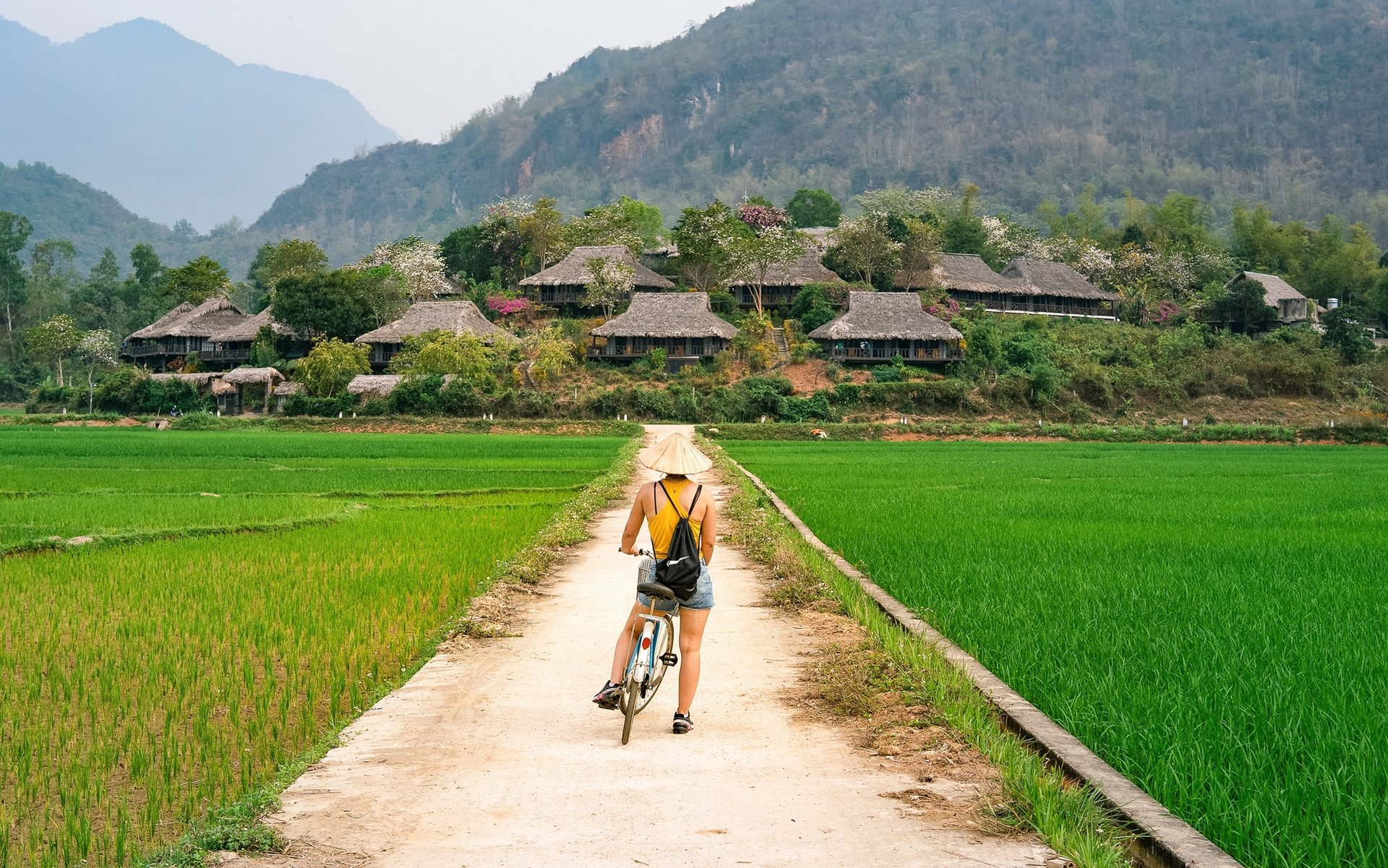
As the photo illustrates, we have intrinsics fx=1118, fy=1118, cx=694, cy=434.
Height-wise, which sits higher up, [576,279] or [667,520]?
[576,279]

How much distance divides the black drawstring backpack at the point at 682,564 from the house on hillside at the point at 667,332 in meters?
43.6

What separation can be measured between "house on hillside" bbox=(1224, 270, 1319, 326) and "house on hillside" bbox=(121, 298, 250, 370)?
2092 inches

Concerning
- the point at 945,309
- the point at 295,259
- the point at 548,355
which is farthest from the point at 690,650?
the point at 295,259

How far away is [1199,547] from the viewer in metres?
11.8

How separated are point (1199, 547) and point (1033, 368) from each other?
3591cm

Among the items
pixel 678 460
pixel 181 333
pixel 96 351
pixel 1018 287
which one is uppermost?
pixel 1018 287

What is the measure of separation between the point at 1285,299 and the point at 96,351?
65.4 m

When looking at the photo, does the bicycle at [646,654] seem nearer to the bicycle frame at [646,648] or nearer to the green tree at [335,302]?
the bicycle frame at [646,648]

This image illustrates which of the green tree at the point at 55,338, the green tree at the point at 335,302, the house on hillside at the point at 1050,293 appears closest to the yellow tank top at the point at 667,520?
the green tree at the point at 335,302

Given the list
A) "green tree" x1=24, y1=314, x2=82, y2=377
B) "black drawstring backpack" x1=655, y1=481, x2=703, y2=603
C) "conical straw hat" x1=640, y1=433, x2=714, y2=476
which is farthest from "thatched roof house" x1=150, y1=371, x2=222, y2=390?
"black drawstring backpack" x1=655, y1=481, x2=703, y2=603

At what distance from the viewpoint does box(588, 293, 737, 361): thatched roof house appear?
1946 inches

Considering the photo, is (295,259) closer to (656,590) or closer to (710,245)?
(710,245)

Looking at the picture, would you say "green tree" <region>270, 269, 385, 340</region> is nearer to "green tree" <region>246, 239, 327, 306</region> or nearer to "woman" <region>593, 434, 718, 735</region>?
"green tree" <region>246, 239, 327, 306</region>

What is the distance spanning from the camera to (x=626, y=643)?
5574 millimetres
